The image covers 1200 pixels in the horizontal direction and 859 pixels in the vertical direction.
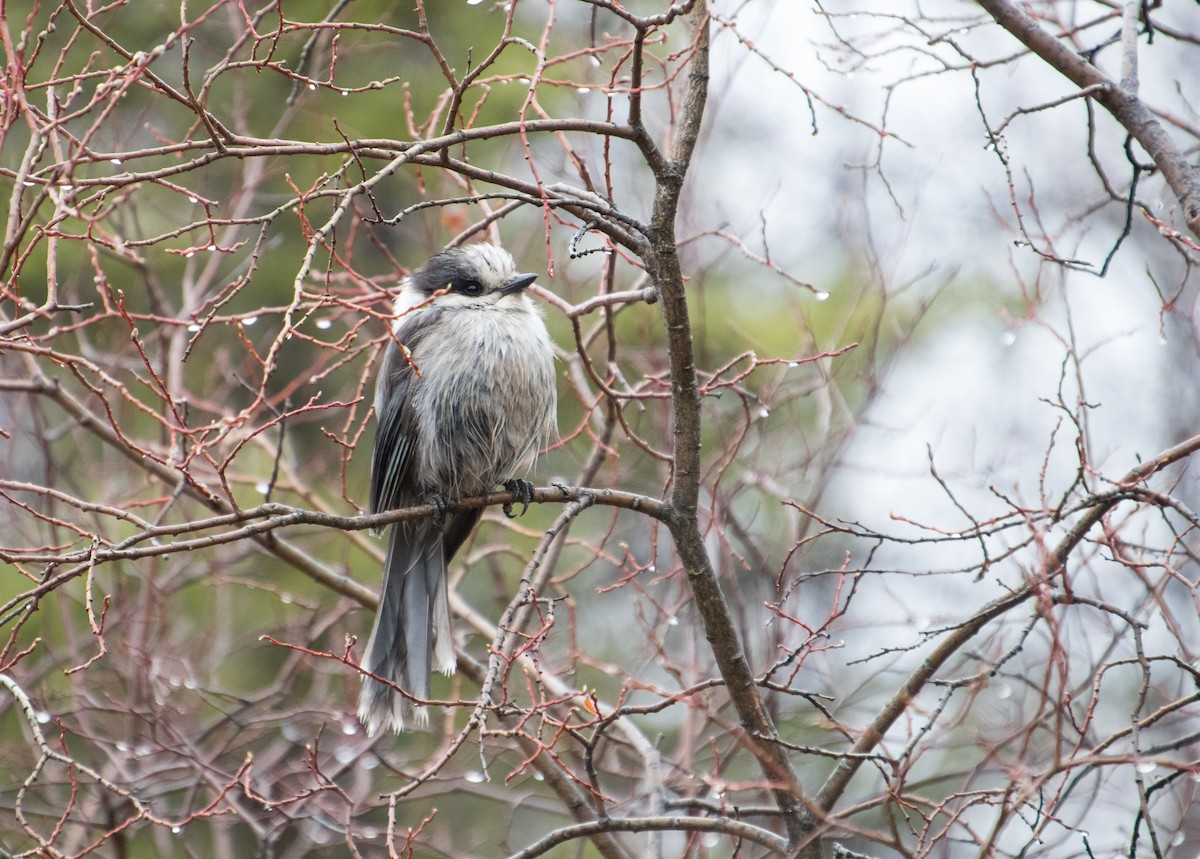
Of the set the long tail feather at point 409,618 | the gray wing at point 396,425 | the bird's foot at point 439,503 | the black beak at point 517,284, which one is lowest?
the long tail feather at point 409,618

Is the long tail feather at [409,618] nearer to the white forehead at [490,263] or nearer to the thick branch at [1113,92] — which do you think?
the white forehead at [490,263]

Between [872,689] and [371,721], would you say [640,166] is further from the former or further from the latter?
[371,721]

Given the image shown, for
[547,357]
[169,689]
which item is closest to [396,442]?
[547,357]

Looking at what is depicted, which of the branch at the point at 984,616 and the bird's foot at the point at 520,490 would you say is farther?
the bird's foot at the point at 520,490

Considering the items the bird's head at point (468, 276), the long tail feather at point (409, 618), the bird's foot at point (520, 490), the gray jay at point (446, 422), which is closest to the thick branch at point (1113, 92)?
the gray jay at point (446, 422)

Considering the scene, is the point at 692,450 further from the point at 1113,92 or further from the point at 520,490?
the point at 1113,92

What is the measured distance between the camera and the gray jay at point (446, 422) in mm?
4438

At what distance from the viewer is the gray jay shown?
14.6 feet

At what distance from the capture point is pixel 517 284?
452 centimetres

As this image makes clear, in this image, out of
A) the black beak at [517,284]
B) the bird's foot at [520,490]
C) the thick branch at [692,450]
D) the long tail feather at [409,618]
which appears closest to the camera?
the thick branch at [692,450]

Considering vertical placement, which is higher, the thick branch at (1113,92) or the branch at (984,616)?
the thick branch at (1113,92)

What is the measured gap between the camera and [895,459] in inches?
214

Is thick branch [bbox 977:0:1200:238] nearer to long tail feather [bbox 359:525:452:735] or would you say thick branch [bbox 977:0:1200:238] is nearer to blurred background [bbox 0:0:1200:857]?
blurred background [bbox 0:0:1200:857]

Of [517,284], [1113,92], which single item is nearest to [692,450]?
[1113,92]
